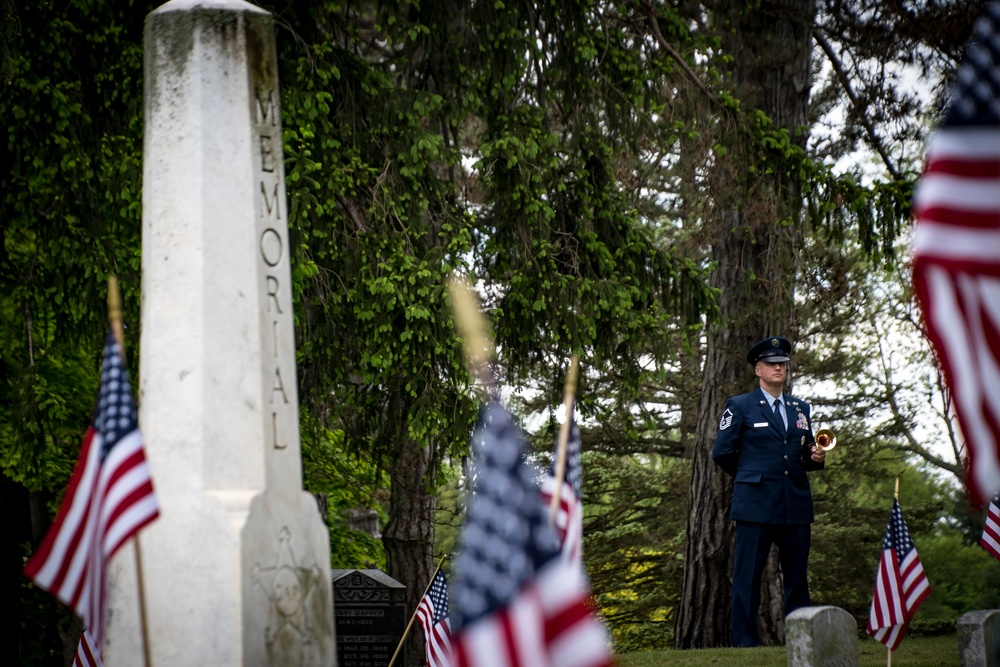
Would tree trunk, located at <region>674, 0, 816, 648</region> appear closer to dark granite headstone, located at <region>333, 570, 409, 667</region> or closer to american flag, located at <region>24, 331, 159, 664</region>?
dark granite headstone, located at <region>333, 570, 409, 667</region>

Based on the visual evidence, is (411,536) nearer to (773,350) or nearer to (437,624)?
(437,624)

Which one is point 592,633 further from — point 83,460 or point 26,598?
point 26,598

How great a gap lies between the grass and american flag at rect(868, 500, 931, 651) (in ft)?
1.56

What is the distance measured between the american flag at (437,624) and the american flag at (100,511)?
5.94 metres

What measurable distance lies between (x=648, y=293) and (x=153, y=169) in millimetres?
7666

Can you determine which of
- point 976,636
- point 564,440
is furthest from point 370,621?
point 564,440

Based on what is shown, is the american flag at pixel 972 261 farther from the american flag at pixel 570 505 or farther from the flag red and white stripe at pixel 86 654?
the flag red and white stripe at pixel 86 654

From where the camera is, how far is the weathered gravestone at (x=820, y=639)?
25.0 feet

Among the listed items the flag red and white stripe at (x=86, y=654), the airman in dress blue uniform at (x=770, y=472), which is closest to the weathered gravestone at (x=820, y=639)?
the airman in dress blue uniform at (x=770, y=472)

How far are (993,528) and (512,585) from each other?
19.9ft

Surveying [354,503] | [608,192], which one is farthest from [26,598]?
[608,192]

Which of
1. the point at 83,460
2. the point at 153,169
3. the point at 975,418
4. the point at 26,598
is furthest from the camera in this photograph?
the point at 26,598

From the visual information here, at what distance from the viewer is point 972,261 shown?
3.81 metres

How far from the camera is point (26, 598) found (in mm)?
22500
